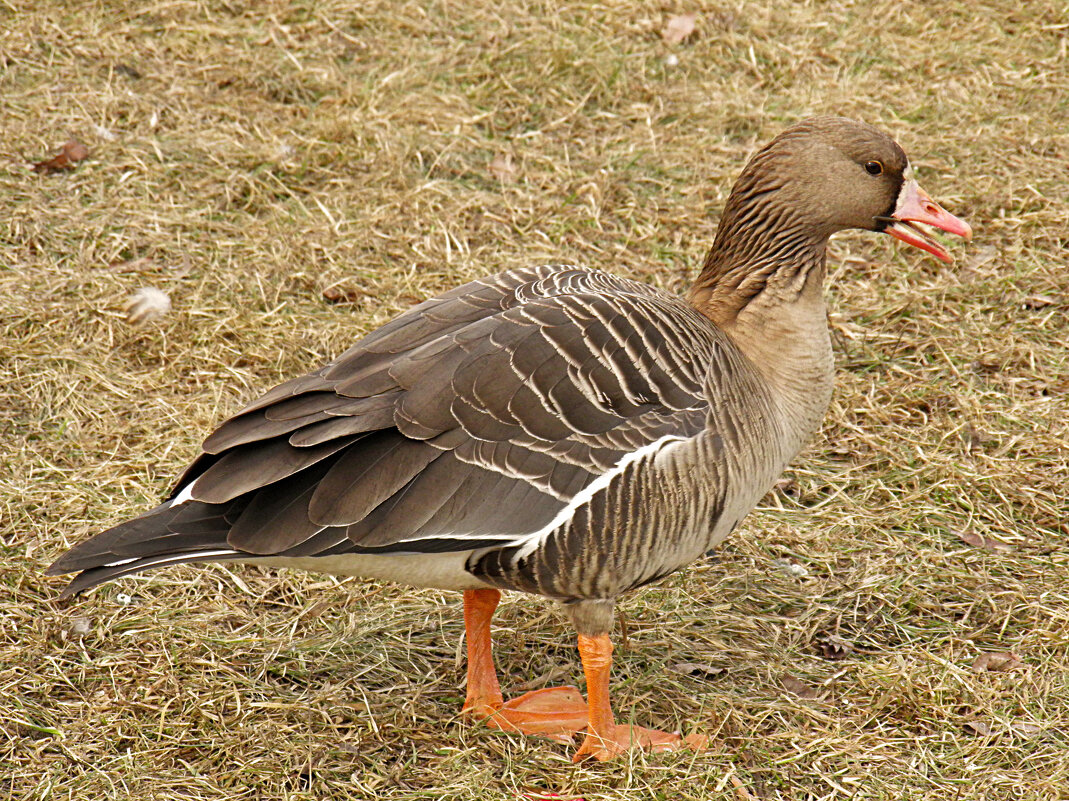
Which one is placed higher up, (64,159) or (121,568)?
(121,568)

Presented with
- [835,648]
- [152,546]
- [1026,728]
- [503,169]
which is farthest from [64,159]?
[1026,728]

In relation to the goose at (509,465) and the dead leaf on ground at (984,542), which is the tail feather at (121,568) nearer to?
the goose at (509,465)

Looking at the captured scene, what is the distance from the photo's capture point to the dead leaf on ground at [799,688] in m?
3.92

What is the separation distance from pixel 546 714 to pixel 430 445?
105cm

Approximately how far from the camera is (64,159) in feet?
20.7

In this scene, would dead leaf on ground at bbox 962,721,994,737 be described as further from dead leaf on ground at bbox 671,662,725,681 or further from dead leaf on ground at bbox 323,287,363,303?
dead leaf on ground at bbox 323,287,363,303

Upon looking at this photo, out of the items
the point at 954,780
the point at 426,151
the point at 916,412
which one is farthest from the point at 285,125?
the point at 954,780

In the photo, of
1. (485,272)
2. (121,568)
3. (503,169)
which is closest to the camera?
(121,568)

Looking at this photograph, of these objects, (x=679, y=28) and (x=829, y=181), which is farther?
(x=679, y=28)

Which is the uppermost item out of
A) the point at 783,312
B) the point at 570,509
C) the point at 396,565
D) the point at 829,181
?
the point at 829,181

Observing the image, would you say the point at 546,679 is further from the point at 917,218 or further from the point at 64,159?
the point at 64,159

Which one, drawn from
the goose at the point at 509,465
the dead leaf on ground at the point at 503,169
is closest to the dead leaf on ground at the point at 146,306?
the dead leaf on ground at the point at 503,169

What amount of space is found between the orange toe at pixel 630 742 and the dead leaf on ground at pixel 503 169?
11.7ft

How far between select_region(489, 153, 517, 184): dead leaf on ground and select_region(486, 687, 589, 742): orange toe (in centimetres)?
337
